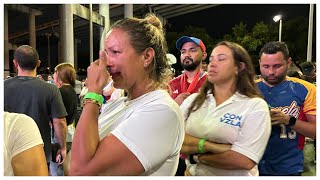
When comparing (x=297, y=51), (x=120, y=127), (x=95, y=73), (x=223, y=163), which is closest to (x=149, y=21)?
(x=95, y=73)

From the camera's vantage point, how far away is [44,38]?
3122 centimetres

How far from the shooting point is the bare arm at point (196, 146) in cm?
178

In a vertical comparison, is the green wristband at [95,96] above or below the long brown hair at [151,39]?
below

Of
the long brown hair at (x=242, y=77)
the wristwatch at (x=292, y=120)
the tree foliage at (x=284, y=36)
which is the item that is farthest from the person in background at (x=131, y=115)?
the tree foliage at (x=284, y=36)

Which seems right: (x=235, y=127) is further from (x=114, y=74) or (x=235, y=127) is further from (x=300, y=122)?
(x=114, y=74)

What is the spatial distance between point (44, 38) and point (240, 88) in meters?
31.6

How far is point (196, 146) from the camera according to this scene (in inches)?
70.8

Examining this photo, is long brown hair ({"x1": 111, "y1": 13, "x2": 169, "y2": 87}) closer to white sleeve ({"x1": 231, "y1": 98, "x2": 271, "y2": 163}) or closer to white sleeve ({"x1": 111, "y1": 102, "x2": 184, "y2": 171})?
white sleeve ({"x1": 111, "y1": 102, "x2": 184, "y2": 171})

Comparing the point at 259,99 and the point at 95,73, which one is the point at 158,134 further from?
the point at 259,99

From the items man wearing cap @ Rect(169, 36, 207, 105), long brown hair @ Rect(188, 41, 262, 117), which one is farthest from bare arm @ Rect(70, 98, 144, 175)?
man wearing cap @ Rect(169, 36, 207, 105)

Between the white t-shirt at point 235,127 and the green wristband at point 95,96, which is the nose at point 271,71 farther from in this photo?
the green wristband at point 95,96

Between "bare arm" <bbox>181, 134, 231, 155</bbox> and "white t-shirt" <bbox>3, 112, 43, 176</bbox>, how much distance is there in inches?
29.9

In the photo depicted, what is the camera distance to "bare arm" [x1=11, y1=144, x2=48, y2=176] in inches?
56.1

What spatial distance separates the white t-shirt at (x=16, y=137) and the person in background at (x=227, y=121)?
2.55ft
